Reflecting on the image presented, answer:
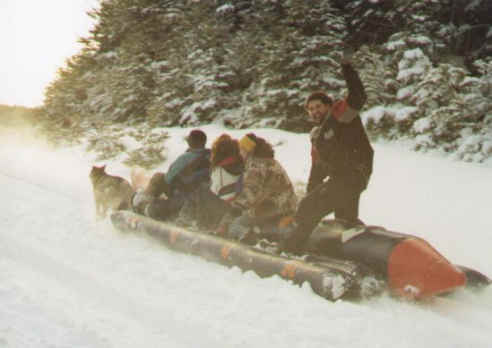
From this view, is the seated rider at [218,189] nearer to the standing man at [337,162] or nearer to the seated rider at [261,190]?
the seated rider at [261,190]

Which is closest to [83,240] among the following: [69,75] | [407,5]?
[407,5]

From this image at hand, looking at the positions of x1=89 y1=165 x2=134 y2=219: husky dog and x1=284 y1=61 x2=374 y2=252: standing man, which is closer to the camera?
x1=284 y1=61 x2=374 y2=252: standing man

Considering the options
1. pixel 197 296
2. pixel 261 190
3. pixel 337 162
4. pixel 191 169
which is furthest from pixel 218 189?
pixel 197 296

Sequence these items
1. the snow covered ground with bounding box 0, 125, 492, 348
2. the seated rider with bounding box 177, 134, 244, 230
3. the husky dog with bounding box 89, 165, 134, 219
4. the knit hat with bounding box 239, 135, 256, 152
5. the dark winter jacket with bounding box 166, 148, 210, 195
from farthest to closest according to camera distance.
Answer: the husky dog with bounding box 89, 165, 134, 219 < the dark winter jacket with bounding box 166, 148, 210, 195 < the seated rider with bounding box 177, 134, 244, 230 < the knit hat with bounding box 239, 135, 256, 152 < the snow covered ground with bounding box 0, 125, 492, 348

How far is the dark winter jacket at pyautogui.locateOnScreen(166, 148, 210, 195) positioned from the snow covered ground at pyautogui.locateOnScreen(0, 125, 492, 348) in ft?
3.11

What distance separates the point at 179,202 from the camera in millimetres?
6488

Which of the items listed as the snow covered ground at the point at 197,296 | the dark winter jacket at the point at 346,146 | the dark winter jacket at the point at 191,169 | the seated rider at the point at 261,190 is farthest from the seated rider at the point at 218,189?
the dark winter jacket at the point at 346,146

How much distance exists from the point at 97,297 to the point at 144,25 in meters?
17.2

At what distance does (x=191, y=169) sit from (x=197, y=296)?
8.08 feet

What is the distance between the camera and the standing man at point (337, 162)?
4.36 meters

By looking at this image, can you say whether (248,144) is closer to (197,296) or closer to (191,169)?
(191,169)

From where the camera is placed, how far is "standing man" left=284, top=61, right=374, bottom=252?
4.36 m

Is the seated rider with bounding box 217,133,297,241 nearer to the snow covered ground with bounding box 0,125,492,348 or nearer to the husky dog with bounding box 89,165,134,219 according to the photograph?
the snow covered ground with bounding box 0,125,492,348

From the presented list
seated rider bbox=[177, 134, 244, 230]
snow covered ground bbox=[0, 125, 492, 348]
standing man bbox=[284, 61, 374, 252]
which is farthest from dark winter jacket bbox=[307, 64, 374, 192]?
seated rider bbox=[177, 134, 244, 230]
